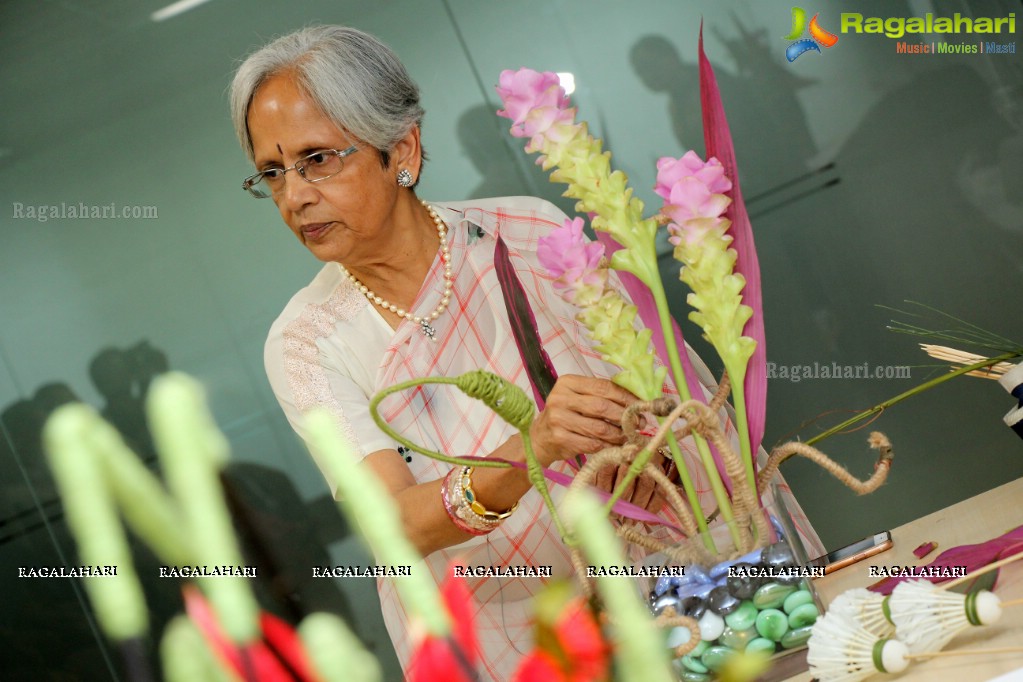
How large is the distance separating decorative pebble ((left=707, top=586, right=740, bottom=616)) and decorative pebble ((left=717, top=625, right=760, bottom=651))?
0.7 inches

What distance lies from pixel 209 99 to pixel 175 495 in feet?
8.62

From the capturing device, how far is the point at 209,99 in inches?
105

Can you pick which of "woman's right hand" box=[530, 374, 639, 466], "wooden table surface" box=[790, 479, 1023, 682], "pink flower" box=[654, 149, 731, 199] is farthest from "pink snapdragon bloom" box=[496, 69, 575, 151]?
"wooden table surface" box=[790, 479, 1023, 682]

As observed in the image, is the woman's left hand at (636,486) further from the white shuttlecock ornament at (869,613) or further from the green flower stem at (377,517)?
the green flower stem at (377,517)

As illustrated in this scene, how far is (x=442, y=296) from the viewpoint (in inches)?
69.5

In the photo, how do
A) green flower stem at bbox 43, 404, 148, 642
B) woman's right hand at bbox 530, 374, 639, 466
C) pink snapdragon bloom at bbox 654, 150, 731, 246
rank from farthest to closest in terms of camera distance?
woman's right hand at bbox 530, 374, 639, 466, pink snapdragon bloom at bbox 654, 150, 731, 246, green flower stem at bbox 43, 404, 148, 642

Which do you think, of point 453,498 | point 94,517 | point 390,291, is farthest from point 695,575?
point 390,291

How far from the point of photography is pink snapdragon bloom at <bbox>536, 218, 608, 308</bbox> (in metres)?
0.98

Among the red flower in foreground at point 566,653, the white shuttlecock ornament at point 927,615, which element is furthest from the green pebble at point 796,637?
the red flower in foreground at point 566,653

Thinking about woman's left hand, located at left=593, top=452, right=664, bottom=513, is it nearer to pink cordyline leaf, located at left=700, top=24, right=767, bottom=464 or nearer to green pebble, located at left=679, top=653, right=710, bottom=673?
pink cordyline leaf, located at left=700, top=24, right=767, bottom=464

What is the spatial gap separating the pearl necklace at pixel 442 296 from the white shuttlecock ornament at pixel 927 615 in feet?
3.55

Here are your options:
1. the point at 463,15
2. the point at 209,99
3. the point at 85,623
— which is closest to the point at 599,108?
the point at 463,15

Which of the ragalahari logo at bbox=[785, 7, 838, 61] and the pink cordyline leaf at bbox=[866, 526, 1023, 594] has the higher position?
the ragalahari logo at bbox=[785, 7, 838, 61]

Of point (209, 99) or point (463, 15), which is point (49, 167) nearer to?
point (209, 99)
